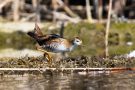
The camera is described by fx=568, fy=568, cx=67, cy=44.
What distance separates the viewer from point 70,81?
8930 mm

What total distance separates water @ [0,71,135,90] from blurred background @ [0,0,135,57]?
6622 millimetres

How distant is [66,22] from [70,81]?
10064mm

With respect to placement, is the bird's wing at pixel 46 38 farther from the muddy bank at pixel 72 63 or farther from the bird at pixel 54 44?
the muddy bank at pixel 72 63

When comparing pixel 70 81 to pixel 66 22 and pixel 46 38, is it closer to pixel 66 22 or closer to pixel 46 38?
pixel 46 38

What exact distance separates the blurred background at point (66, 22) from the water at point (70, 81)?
6622 millimetres

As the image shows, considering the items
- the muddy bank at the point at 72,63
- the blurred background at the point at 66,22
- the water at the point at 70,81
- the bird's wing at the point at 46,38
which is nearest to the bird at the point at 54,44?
the bird's wing at the point at 46,38

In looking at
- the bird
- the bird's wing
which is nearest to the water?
the bird

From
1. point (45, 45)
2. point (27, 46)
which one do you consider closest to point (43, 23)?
point (27, 46)

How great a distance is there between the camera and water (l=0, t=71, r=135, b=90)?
841cm

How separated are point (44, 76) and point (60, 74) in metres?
0.29

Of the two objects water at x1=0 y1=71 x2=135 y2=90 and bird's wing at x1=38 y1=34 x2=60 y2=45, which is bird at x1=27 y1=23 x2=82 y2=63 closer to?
bird's wing at x1=38 y1=34 x2=60 y2=45

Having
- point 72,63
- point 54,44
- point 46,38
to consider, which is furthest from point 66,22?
point 72,63

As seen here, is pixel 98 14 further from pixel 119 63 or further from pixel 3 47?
pixel 119 63

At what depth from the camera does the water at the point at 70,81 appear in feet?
27.6
